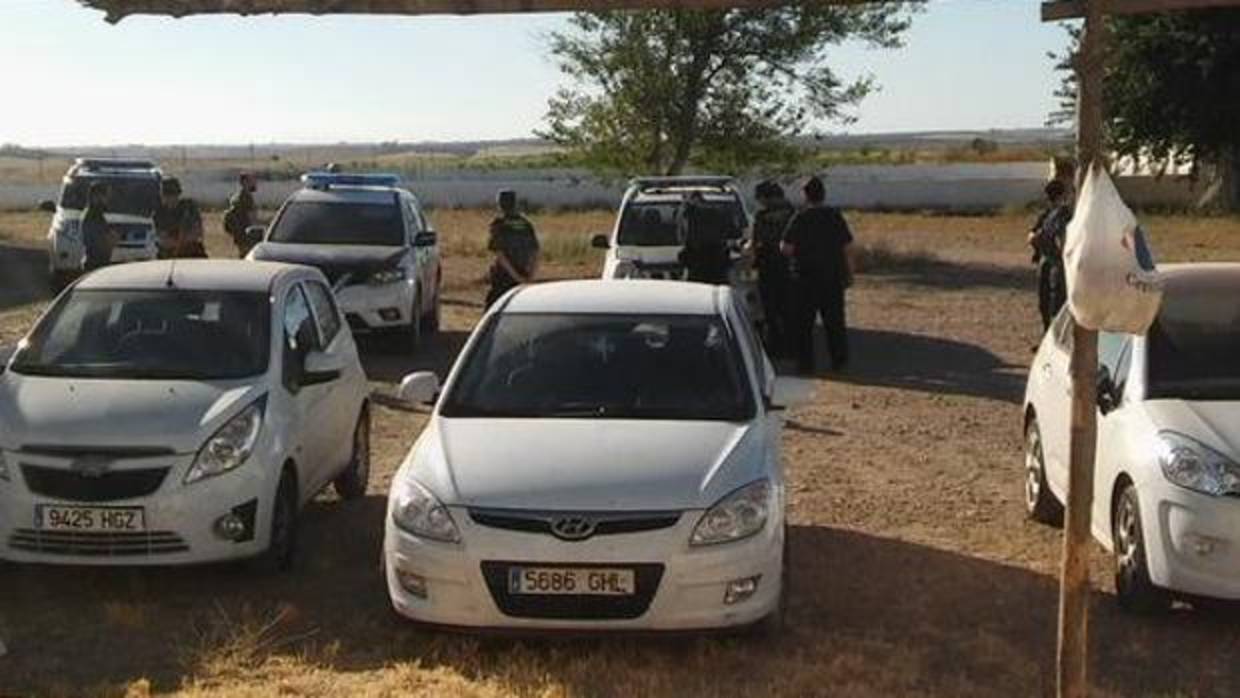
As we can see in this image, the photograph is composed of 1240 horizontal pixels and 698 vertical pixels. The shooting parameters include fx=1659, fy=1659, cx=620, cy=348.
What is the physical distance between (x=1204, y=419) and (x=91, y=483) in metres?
4.96

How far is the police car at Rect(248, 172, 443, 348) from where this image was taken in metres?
16.7

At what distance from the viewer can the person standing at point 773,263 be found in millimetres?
15867

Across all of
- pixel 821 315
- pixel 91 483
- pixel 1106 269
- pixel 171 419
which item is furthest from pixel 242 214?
pixel 1106 269

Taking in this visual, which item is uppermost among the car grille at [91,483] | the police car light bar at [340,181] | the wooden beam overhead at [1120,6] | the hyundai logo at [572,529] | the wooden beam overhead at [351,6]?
the wooden beam overhead at [351,6]

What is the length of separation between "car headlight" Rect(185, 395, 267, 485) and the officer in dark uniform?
8156 millimetres

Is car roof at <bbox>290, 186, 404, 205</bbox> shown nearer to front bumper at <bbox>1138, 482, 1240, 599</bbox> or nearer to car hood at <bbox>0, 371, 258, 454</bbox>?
car hood at <bbox>0, 371, 258, 454</bbox>

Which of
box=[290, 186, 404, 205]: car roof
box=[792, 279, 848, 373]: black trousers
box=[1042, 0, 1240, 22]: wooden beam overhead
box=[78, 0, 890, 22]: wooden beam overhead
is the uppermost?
box=[78, 0, 890, 22]: wooden beam overhead

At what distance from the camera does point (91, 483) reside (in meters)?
7.45

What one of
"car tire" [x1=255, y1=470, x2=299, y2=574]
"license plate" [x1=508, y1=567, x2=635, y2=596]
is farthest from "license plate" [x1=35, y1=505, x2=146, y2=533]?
"license plate" [x1=508, y1=567, x2=635, y2=596]

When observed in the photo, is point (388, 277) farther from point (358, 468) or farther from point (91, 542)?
point (91, 542)

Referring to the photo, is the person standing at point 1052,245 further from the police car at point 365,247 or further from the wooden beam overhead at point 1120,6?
the wooden beam overhead at point 1120,6

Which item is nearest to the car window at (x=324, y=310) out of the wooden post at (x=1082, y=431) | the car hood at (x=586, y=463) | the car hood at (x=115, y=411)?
the car hood at (x=115, y=411)

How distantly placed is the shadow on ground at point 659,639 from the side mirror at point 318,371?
0.94m

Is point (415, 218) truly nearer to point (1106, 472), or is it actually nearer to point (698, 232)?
point (698, 232)
